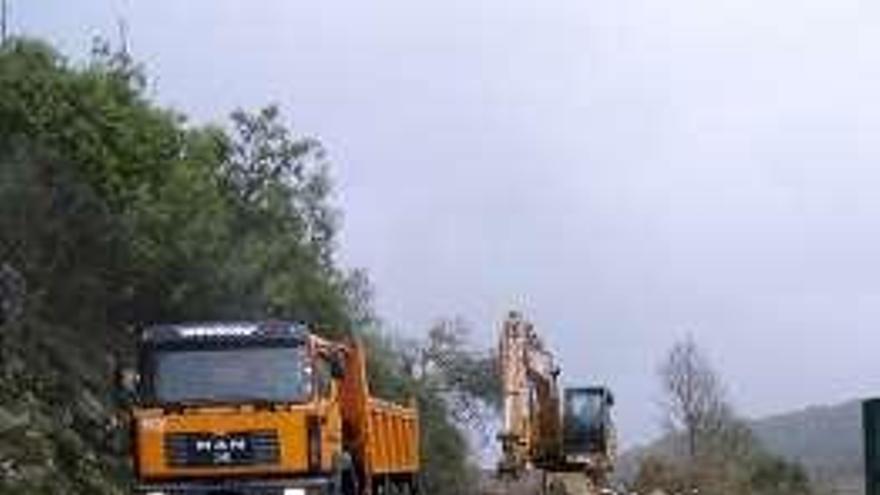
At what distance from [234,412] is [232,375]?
55 cm

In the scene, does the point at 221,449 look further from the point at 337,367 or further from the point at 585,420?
the point at 585,420

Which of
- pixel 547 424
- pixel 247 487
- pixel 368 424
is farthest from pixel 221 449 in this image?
pixel 547 424

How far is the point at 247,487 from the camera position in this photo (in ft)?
105

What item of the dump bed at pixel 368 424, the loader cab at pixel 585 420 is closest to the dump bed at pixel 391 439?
the dump bed at pixel 368 424

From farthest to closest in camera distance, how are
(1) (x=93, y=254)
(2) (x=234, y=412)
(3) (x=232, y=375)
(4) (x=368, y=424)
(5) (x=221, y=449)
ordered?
(1) (x=93, y=254) < (4) (x=368, y=424) < (5) (x=221, y=449) < (2) (x=234, y=412) < (3) (x=232, y=375)

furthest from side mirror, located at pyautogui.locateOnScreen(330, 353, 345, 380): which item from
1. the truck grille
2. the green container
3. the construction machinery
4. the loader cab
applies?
the loader cab

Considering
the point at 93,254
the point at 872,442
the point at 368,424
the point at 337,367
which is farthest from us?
the point at 93,254

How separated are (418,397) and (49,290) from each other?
2349cm

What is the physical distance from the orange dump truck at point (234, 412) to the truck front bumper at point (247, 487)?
14mm

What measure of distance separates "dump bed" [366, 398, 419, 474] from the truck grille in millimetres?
3914

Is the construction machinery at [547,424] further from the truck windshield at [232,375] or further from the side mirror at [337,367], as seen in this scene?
the truck windshield at [232,375]

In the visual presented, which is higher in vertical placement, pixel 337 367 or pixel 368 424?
pixel 337 367

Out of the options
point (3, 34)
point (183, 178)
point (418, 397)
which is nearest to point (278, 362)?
point (183, 178)

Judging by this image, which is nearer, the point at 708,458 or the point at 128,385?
the point at 128,385
